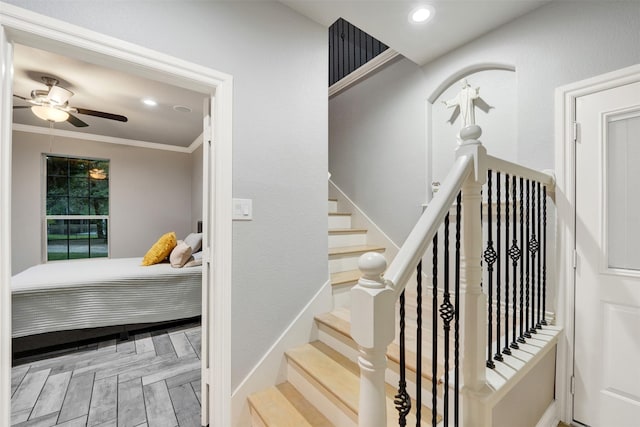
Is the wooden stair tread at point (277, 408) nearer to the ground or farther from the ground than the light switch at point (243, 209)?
nearer to the ground

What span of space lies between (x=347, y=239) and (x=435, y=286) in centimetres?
194

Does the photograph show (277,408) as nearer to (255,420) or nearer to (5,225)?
(255,420)

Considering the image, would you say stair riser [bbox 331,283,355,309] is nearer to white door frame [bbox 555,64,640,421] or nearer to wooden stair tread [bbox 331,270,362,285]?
wooden stair tread [bbox 331,270,362,285]

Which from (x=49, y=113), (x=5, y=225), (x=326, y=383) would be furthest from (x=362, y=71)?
(x=49, y=113)

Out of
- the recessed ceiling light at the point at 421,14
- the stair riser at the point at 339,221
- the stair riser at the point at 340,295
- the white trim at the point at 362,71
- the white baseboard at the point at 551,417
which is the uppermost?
the white trim at the point at 362,71

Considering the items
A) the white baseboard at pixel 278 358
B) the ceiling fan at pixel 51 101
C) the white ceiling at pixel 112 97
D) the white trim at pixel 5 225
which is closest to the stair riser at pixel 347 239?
the white baseboard at pixel 278 358

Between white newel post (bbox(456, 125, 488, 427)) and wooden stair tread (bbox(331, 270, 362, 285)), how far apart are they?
3.72ft

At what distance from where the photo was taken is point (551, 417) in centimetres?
169

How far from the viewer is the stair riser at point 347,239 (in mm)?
2738

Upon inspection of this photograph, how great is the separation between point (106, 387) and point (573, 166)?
3614 millimetres

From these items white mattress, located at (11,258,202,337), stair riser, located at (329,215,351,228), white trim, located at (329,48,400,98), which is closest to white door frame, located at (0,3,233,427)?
stair riser, located at (329,215,351,228)

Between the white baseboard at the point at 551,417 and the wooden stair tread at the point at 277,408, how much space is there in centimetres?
133

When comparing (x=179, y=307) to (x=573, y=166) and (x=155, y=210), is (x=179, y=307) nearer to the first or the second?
(x=155, y=210)

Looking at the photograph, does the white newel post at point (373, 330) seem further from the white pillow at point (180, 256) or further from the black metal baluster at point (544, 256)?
the white pillow at point (180, 256)
